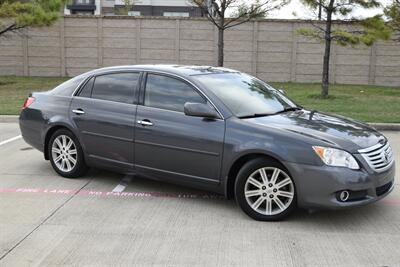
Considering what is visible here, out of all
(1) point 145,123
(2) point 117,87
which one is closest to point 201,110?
(1) point 145,123

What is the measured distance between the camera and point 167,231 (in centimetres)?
491

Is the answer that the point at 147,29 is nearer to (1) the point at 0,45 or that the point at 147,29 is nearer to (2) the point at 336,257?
(1) the point at 0,45

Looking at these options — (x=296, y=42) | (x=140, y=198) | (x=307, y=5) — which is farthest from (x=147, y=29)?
(x=140, y=198)

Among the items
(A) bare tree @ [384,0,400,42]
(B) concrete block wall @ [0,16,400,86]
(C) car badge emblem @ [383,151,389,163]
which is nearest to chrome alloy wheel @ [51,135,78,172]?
(C) car badge emblem @ [383,151,389,163]

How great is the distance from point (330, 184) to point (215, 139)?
1239mm

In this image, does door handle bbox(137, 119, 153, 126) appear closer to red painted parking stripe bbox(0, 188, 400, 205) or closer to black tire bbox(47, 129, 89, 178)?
red painted parking stripe bbox(0, 188, 400, 205)

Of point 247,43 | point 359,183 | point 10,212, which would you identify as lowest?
Result: point 10,212

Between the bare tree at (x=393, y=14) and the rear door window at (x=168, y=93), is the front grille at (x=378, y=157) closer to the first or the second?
the rear door window at (x=168, y=93)

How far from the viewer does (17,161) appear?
793 cm

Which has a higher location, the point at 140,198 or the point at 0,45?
the point at 0,45

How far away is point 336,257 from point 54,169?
4101 millimetres

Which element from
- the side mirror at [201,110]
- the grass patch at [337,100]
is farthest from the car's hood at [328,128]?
the grass patch at [337,100]

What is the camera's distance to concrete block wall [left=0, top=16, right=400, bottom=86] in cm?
2389

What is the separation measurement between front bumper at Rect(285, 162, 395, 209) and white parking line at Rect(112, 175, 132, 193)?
89.2 inches
